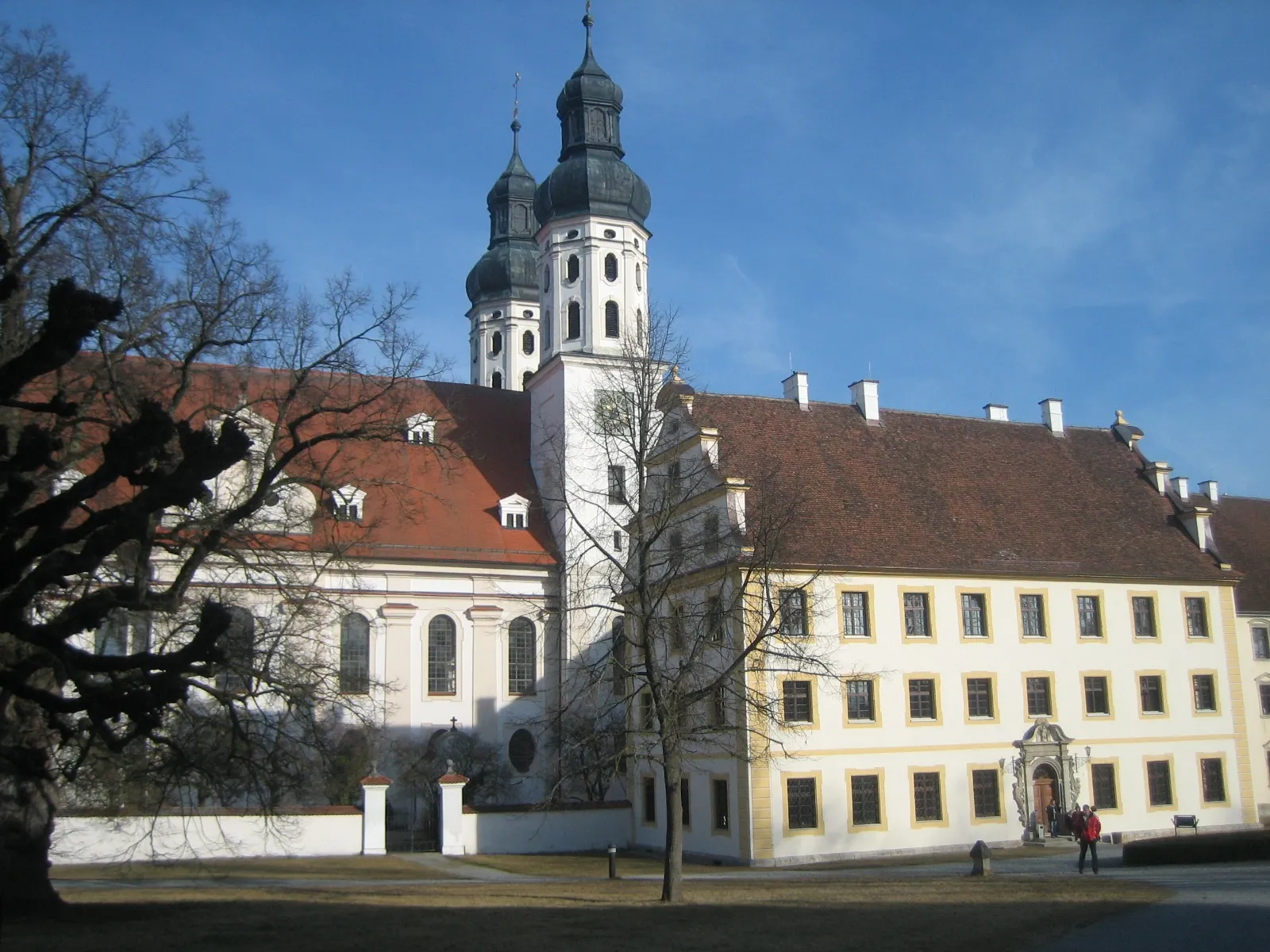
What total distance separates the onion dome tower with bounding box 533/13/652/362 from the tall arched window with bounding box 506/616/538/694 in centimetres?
1050

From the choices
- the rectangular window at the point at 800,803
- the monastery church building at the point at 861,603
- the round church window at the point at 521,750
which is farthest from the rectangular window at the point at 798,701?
the round church window at the point at 521,750

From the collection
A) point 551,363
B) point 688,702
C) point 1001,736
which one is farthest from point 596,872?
point 551,363

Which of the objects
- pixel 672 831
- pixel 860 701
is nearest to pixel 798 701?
pixel 860 701

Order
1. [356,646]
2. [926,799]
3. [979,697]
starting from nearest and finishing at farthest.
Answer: [926,799] → [979,697] → [356,646]

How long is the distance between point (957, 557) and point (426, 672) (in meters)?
18.3

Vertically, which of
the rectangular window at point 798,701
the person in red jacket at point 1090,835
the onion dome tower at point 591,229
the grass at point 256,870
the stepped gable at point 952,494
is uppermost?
the onion dome tower at point 591,229

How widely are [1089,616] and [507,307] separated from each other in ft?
110

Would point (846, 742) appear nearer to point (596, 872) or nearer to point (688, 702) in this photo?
point (596, 872)

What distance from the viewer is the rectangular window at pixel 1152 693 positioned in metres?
38.8

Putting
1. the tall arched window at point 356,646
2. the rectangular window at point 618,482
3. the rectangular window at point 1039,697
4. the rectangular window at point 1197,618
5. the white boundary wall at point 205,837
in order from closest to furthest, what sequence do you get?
the rectangular window at point 618,482 < the white boundary wall at point 205,837 < the rectangular window at point 1039,697 < the rectangular window at point 1197,618 < the tall arched window at point 356,646

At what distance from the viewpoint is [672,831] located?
22.1 meters

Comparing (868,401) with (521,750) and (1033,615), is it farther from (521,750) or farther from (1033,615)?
(521,750)

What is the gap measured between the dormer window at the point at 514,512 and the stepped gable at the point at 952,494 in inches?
441

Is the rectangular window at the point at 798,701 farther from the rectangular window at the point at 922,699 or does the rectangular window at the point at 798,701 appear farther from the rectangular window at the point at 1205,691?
the rectangular window at the point at 1205,691
